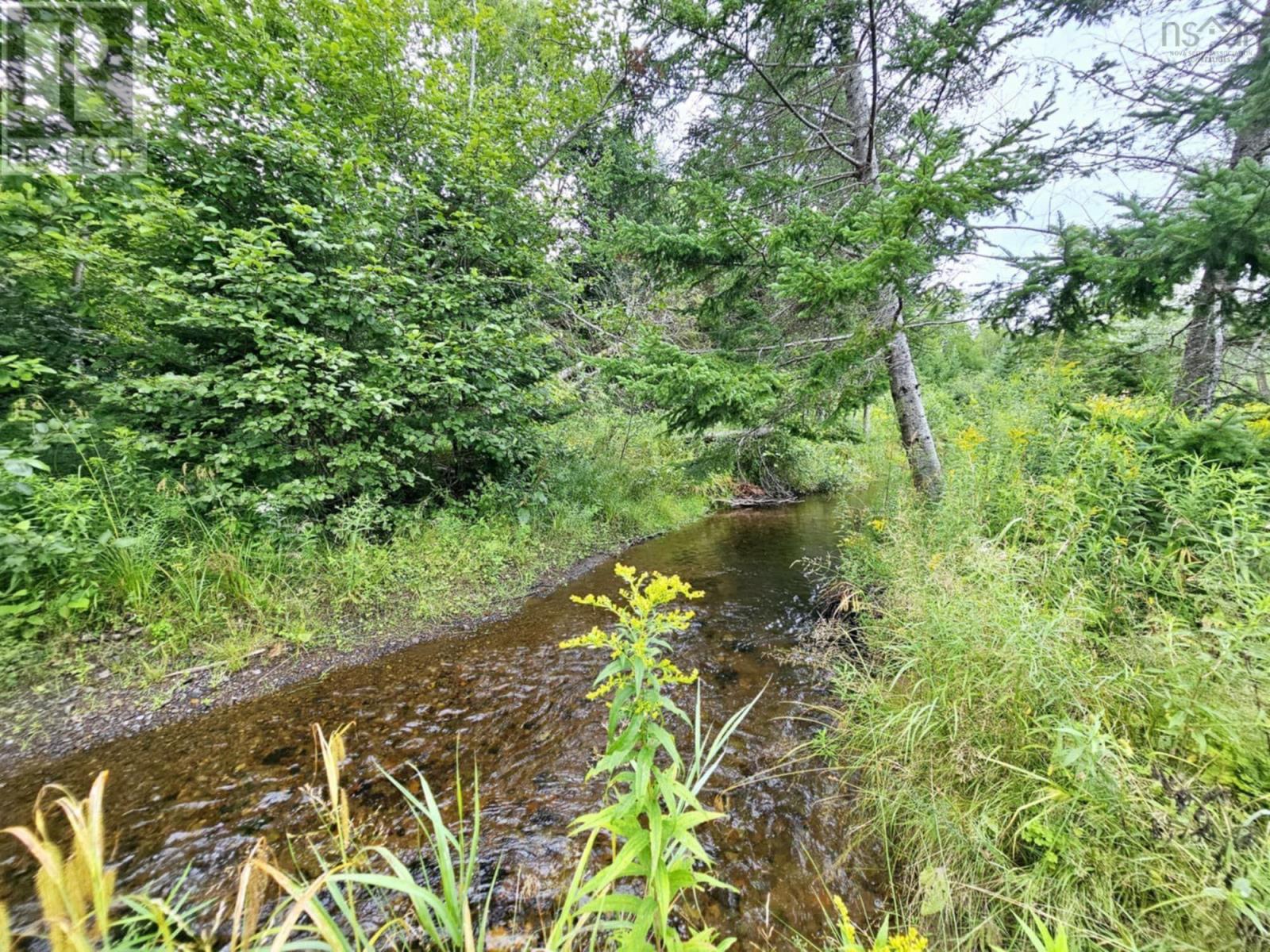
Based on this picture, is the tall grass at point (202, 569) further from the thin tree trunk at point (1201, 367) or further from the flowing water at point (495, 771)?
the thin tree trunk at point (1201, 367)

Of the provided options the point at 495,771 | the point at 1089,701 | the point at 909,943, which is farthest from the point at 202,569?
the point at 1089,701

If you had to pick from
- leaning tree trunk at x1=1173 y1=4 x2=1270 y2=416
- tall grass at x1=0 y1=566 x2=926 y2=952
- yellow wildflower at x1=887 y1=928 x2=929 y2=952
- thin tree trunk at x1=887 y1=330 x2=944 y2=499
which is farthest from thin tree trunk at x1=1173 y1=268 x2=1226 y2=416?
tall grass at x1=0 y1=566 x2=926 y2=952

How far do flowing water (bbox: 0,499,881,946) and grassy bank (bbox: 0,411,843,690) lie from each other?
0.67m

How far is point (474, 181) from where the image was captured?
579 cm

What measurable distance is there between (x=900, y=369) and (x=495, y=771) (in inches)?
202

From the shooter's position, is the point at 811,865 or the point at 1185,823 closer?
the point at 1185,823

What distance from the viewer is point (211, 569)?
12.4ft

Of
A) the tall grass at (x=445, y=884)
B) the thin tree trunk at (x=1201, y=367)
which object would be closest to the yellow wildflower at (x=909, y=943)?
the tall grass at (x=445, y=884)

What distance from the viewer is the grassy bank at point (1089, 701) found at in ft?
4.86

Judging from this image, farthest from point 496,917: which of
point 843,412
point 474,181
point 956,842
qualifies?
→ point 474,181

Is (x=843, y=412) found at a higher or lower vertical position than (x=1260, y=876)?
higher

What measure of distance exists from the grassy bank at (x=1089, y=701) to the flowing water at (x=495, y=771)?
0.40 m

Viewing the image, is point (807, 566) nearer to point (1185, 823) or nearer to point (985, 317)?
point (985, 317)

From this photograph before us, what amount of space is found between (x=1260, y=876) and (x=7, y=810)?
5.26m
